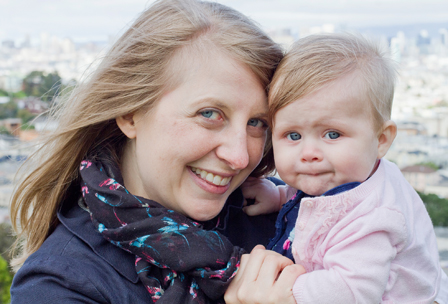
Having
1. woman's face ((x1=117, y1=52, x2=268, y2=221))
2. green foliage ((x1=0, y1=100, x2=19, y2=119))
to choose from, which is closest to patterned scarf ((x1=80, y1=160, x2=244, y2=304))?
woman's face ((x1=117, y1=52, x2=268, y2=221))

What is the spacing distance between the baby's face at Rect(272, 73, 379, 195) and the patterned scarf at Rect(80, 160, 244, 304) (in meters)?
0.40

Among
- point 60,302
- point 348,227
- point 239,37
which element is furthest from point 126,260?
point 239,37

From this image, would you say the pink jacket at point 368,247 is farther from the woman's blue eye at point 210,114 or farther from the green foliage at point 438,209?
the green foliage at point 438,209

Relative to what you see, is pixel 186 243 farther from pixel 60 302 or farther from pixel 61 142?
pixel 61 142

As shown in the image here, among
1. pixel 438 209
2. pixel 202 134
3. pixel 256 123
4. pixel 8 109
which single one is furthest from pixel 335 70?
pixel 8 109

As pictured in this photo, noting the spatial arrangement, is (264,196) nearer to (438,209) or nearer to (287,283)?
(287,283)

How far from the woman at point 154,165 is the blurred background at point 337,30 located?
0.55 ft

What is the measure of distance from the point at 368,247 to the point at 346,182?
0.85 ft

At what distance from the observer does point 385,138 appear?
153cm

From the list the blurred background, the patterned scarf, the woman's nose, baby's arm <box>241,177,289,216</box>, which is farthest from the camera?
the blurred background

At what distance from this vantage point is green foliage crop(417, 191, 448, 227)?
12.8 m

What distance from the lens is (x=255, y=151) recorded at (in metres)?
1.62

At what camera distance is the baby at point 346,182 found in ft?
4.28

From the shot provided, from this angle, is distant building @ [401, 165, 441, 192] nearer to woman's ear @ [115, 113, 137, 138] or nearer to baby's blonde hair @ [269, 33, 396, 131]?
baby's blonde hair @ [269, 33, 396, 131]
